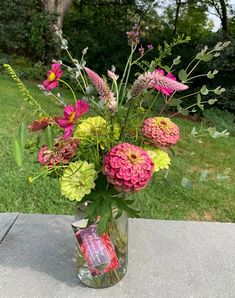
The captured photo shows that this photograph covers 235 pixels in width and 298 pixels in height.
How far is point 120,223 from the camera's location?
117cm

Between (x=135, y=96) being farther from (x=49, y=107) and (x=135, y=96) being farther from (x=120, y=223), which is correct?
Answer: (x=49, y=107)

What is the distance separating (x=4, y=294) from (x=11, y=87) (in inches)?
205

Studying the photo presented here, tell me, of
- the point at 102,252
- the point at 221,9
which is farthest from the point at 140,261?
the point at 221,9

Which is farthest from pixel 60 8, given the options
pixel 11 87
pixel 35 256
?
pixel 35 256

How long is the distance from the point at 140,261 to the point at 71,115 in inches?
22.3

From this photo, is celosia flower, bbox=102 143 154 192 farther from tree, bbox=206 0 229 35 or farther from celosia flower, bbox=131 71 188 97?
tree, bbox=206 0 229 35

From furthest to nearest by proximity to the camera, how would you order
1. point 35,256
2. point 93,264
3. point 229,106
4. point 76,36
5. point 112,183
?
point 76,36 → point 229,106 → point 35,256 → point 93,264 → point 112,183

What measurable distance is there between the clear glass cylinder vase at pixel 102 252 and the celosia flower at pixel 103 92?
29cm

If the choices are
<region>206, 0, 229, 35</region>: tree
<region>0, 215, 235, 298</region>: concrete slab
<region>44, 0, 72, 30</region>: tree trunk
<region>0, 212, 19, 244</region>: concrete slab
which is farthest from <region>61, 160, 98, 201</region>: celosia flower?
<region>206, 0, 229, 35</region>: tree

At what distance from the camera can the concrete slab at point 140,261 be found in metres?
1.21

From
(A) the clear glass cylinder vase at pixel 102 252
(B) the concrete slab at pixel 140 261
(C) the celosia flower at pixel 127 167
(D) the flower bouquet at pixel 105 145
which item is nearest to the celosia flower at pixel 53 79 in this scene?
(D) the flower bouquet at pixel 105 145

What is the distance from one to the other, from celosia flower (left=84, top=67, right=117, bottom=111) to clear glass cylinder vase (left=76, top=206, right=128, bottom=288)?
292mm

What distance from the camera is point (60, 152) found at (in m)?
1.09

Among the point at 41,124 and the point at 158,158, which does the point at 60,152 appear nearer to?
the point at 41,124
